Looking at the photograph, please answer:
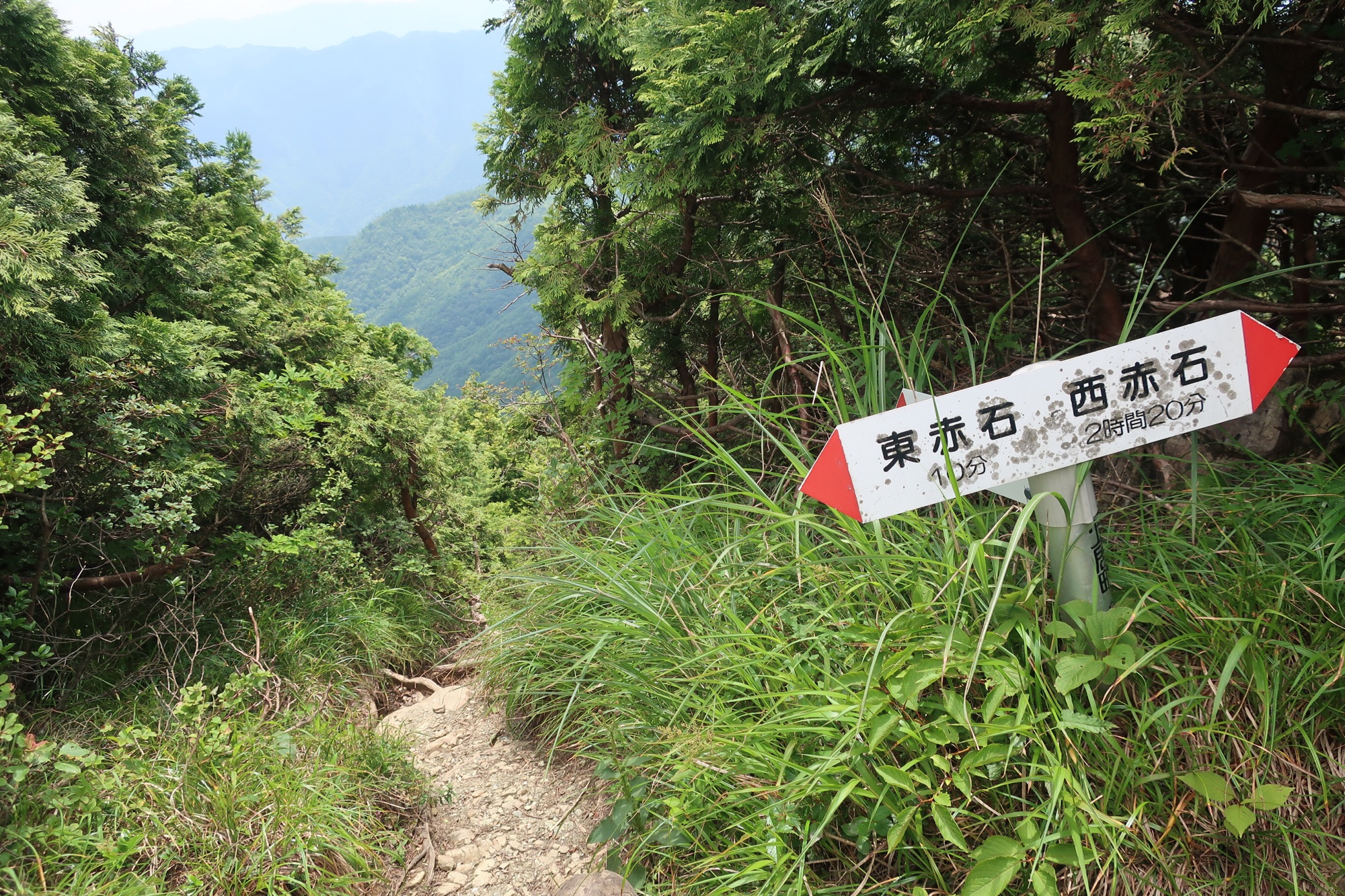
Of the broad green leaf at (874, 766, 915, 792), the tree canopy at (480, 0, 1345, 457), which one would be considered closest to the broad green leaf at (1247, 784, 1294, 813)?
the broad green leaf at (874, 766, 915, 792)

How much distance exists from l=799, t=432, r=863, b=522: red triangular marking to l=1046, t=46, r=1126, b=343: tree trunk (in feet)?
5.44

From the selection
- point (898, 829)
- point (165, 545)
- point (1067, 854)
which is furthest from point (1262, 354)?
point (165, 545)

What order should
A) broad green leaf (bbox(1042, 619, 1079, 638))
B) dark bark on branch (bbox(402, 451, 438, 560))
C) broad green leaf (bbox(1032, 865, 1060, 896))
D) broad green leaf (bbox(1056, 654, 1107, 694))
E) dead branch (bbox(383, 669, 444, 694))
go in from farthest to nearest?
dark bark on branch (bbox(402, 451, 438, 560)) → dead branch (bbox(383, 669, 444, 694)) → broad green leaf (bbox(1042, 619, 1079, 638)) → broad green leaf (bbox(1056, 654, 1107, 694)) → broad green leaf (bbox(1032, 865, 1060, 896))

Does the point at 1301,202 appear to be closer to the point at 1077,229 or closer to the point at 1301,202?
the point at 1301,202

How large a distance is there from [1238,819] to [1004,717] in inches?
16.0

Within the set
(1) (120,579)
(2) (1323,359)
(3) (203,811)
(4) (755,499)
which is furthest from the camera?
(1) (120,579)

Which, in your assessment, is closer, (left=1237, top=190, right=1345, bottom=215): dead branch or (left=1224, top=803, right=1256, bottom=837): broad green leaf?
(left=1224, top=803, right=1256, bottom=837): broad green leaf

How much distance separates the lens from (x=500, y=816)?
8.06 ft

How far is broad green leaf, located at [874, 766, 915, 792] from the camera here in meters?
1.41

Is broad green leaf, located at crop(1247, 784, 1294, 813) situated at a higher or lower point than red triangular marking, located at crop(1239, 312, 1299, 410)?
lower

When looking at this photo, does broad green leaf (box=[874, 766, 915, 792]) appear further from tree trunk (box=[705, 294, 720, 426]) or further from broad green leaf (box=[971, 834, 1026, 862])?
tree trunk (box=[705, 294, 720, 426])

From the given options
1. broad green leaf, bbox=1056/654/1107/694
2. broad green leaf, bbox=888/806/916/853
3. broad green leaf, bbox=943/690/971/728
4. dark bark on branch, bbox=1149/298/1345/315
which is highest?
dark bark on branch, bbox=1149/298/1345/315

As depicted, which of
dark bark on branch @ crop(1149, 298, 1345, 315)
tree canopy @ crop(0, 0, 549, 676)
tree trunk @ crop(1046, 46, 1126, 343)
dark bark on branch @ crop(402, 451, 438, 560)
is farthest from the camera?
dark bark on branch @ crop(402, 451, 438, 560)

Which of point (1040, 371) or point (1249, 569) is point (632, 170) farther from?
point (1249, 569)
